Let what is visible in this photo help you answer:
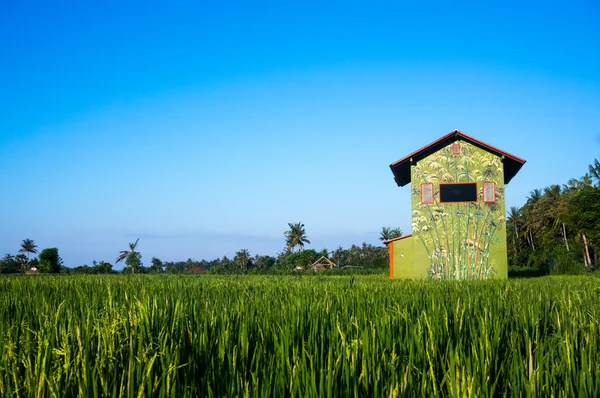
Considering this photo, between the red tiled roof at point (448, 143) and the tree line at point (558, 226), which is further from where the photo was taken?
the tree line at point (558, 226)

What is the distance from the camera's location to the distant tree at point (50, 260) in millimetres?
46750

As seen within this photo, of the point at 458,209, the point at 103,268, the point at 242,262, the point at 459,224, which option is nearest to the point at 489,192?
the point at 458,209

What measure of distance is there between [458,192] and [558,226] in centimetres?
5196

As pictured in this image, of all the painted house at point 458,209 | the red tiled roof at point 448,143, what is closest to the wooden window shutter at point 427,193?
the painted house at point 458,209

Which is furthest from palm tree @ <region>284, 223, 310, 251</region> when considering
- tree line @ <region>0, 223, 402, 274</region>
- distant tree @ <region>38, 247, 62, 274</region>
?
distant tree @ <region>38, 247, 62, 274</region>

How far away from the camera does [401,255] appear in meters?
25.2

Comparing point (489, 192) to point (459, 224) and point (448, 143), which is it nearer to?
point (459, 224)

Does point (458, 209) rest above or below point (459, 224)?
above

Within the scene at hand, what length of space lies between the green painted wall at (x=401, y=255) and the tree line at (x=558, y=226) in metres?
22.4

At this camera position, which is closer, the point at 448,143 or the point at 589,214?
the point at 448,143

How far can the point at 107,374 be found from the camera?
238cm

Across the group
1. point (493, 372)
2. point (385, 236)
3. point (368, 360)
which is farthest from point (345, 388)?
point (385, 236)

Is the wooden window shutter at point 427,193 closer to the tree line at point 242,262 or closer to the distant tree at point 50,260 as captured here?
the tree line at point 242,262

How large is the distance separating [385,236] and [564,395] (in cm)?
9056
